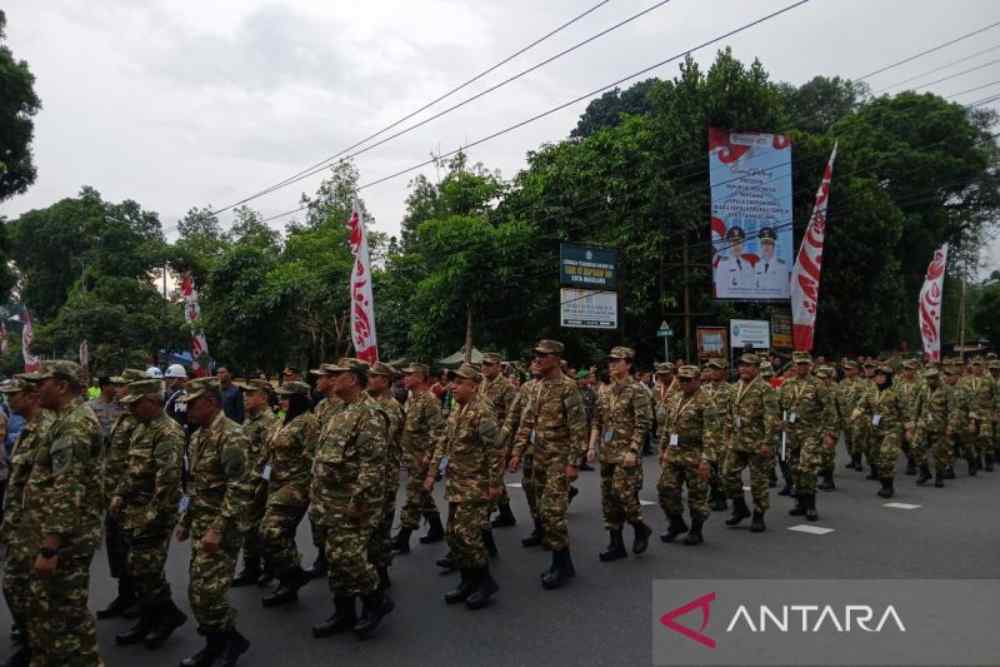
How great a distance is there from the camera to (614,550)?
6.74m

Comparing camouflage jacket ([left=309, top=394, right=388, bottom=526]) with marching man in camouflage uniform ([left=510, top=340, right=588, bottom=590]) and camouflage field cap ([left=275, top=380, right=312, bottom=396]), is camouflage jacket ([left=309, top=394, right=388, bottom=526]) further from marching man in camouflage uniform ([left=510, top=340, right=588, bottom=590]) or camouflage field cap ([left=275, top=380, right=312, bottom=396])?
marching man in camouflage uniform ([left=510, top=340, right=588, bottom=590])

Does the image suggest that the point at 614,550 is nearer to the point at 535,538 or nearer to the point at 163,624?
the point at 535,538

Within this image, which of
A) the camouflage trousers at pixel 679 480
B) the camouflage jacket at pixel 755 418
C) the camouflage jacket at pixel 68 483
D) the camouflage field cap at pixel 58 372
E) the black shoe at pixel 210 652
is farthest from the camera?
the camouflage jacket at pixel 755 418

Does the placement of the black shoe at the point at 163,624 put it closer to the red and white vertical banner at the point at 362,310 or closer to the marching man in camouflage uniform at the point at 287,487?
the marching man in camouflage uniform at the point at 287,487

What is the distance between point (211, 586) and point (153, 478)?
1.16 m

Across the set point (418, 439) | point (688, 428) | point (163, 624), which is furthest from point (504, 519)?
point (163, 624)

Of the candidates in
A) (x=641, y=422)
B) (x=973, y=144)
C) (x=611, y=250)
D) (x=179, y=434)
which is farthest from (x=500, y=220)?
(x=973, y=144)

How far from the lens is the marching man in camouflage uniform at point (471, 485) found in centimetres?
551

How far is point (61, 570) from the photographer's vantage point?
13.0ft

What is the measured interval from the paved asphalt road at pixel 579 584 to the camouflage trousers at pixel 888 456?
0.67 m

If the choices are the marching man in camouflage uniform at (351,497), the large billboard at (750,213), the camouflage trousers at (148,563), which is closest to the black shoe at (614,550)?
the marching man in camouflage uniform at (351,497)

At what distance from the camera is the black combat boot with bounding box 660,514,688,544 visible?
742cm

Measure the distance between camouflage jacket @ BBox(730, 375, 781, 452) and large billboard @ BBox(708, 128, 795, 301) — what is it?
16116 mm

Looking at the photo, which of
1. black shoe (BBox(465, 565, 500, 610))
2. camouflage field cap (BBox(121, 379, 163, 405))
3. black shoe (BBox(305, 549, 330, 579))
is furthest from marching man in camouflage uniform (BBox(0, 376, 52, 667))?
black shoe (BBox(465, 565, 500, 610))
